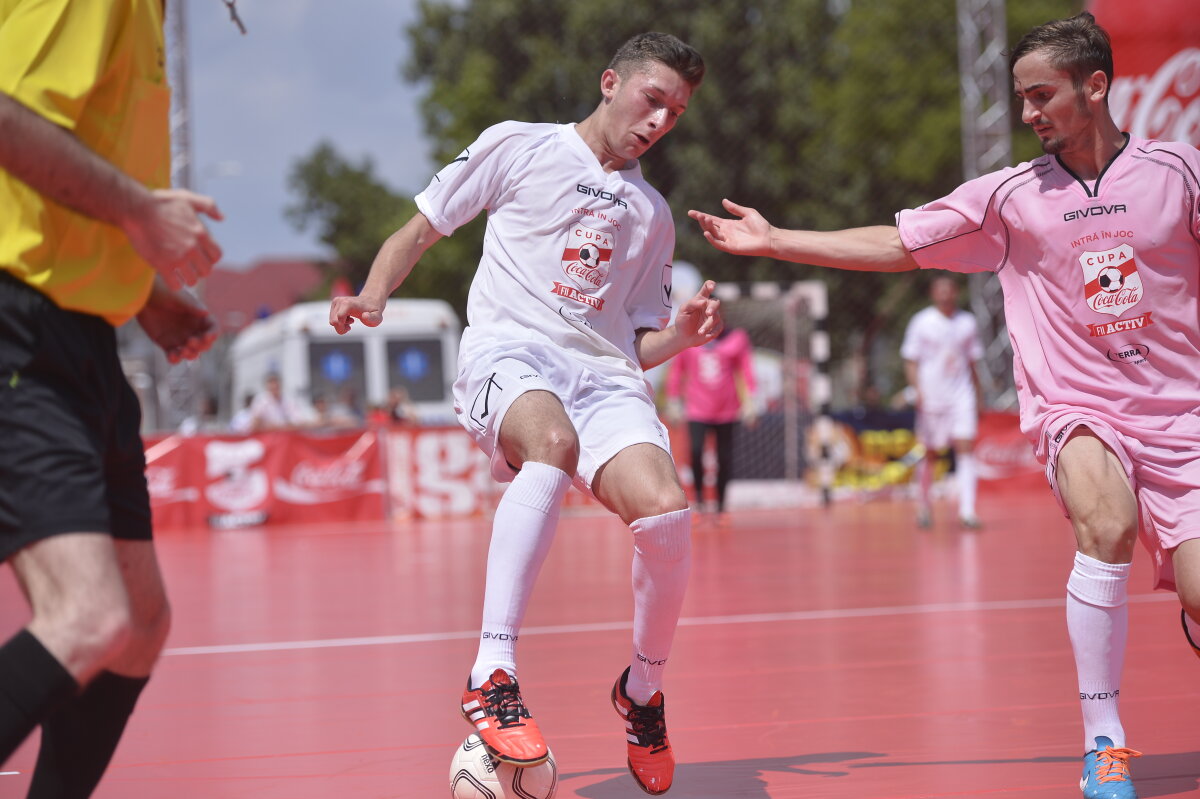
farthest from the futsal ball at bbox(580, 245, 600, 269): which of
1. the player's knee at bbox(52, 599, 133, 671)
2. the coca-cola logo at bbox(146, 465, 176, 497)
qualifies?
the coca-cola logo at bbox(146, 465, 176, 497)

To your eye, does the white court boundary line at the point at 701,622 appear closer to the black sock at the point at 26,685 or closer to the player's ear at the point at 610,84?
the player's ear at the point at 610,84

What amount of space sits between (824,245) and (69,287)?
2.30 meters

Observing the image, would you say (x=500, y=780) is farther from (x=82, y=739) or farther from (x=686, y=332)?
(x=686, y=332)

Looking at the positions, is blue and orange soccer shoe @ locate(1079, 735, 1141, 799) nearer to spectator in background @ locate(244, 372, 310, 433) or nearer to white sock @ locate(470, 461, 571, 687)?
white sock @ locate(470, 461, 571, 687)

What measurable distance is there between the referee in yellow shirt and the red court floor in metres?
1.61

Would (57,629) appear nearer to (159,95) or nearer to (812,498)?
(159,95)

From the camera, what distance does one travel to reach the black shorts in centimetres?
229

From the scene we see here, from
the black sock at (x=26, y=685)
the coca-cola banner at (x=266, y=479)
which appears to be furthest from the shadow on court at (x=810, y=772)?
the coca-cola banner at (x=266, y=479)

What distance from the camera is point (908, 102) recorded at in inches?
1613

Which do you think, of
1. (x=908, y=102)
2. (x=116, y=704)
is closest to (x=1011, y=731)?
(x=116, y=704)

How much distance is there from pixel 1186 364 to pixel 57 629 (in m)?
2.87

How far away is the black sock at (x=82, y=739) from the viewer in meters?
2.63

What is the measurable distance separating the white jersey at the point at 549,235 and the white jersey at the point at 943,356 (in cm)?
887

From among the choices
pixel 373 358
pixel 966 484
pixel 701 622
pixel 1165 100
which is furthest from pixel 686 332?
pixel 373 358
